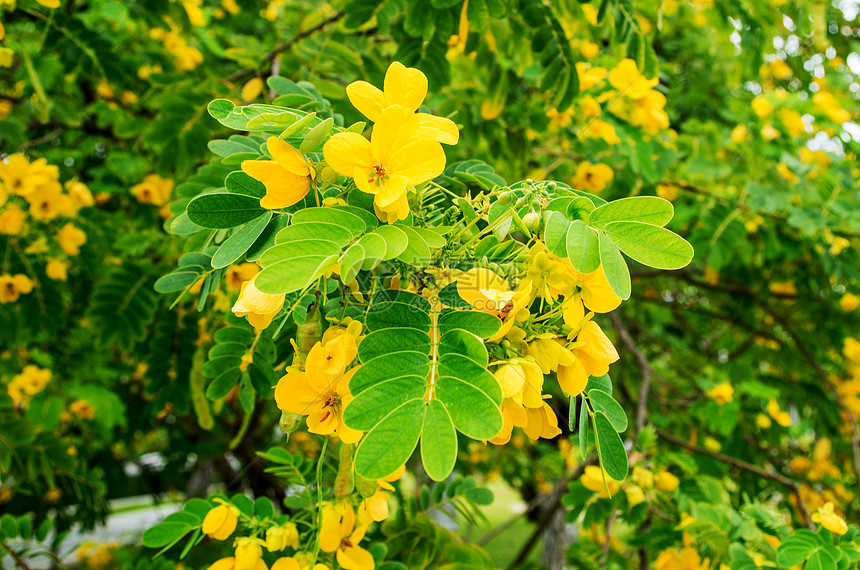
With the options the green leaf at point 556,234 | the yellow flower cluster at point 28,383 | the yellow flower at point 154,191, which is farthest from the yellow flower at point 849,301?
the yellow flower cluster at point 28,383

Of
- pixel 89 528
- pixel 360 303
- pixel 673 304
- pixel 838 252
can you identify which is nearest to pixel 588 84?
pixel 838 252

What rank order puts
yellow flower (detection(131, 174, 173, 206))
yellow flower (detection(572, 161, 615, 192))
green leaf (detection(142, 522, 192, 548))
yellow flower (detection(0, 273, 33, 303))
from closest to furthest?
green leaf (detection(142, 522, 192, 548)) < yellow flower (detection(0, 273, 33, 303)) < yellow flower (detection(572, 161, 615, 192)) < yellow flower (detection(131, 174, 173, 206))

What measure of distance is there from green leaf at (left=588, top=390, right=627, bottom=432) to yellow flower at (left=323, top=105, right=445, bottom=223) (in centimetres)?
39

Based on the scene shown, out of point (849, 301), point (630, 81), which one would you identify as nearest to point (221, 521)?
point (630, 81)

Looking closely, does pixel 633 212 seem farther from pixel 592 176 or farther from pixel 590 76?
pixel 592 176

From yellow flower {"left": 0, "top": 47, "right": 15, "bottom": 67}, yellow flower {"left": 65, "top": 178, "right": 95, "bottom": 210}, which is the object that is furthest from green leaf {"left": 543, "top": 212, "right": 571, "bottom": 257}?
yellow flower {"left": 65, "top": 178, "right": 95, "bottom": 210}

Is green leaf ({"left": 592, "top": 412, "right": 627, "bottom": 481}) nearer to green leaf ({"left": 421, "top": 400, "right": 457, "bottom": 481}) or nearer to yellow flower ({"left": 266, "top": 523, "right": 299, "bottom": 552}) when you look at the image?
green leaf ({"left": 421, "top": 400, "right": 457, "bottom": 481})

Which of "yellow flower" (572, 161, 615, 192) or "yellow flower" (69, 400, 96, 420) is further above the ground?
"yellow flower" (572, 161, 615, 192)

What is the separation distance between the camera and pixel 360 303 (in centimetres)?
80

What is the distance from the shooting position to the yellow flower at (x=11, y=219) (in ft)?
6.32

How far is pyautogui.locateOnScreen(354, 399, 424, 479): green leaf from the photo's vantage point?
0.59m

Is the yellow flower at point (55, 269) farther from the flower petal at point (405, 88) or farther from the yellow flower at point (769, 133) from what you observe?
the yellow flower at point (769, 133)

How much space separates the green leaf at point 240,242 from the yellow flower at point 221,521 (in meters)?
0.53

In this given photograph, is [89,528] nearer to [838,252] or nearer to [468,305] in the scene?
[468,305]
